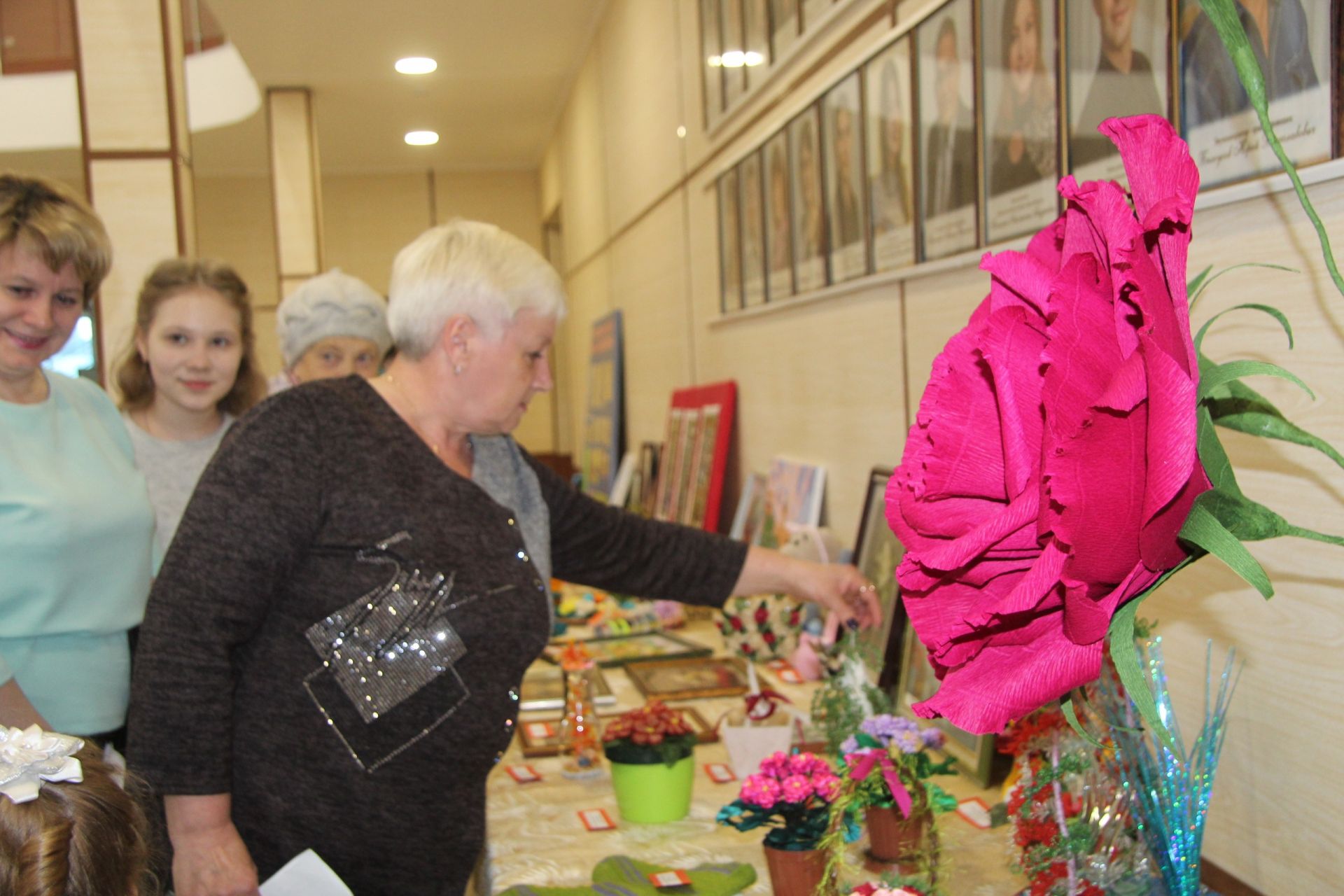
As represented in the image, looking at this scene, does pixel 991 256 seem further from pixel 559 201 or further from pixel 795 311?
pixel 559 201

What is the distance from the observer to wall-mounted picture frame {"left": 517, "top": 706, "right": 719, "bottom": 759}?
2.38 metres

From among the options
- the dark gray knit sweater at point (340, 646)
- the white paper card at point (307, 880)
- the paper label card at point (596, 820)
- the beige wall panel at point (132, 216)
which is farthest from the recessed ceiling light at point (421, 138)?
the white paper card at point (307, 880)

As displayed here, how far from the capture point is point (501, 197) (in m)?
11.0

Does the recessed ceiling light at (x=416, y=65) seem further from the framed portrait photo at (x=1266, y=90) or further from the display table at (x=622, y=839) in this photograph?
the framed portrait photo at (x=1266, y=90)

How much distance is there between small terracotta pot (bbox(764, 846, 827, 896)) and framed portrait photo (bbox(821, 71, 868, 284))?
1.47m

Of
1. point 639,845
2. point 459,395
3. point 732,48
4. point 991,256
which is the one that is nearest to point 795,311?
point 732,48

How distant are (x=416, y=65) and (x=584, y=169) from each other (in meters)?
1.28

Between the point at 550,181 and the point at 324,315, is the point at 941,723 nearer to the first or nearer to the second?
the point at 324,315

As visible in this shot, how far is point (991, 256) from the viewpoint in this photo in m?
0.62

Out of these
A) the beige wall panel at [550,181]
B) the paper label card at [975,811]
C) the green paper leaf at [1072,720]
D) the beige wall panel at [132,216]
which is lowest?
the paper label card at [975,811]

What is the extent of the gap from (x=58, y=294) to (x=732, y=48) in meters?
2.31

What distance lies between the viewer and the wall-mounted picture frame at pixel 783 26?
2979 millimetres

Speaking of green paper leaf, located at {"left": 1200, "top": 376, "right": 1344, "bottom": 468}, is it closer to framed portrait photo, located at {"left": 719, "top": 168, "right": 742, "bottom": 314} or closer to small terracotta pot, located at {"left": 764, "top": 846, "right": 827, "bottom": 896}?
small terracotta pot, located at {"left": 764, "top": 846, "right": 827, "bottom": 896}

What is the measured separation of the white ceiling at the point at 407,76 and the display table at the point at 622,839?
518 centimetres
